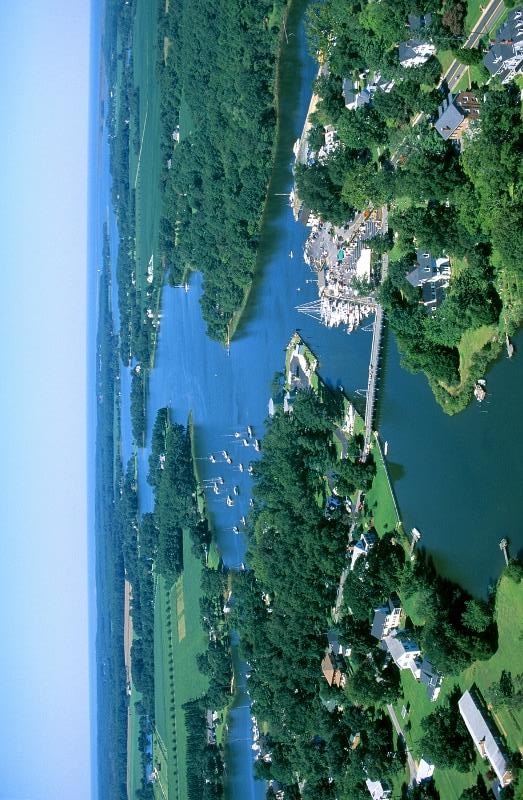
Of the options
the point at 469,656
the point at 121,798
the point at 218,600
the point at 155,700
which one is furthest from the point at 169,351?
the point at 121,798

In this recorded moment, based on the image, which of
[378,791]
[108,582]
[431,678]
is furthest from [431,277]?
[108,582]

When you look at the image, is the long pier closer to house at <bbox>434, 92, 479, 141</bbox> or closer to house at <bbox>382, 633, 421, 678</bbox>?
house at <bbox>434, 92, 479, 141</bbox>

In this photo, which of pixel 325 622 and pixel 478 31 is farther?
pixel 325 622

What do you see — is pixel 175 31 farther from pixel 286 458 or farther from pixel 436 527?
pixel 436 527

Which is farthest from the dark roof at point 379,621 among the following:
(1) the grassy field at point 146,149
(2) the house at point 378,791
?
(1) the grassy field at point 146,149

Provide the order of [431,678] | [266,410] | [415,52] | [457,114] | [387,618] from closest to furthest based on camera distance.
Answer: [457,114]
[431,678]
[415,52]
[387,618]
[266,410]

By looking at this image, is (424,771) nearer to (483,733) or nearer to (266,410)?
(483,733)

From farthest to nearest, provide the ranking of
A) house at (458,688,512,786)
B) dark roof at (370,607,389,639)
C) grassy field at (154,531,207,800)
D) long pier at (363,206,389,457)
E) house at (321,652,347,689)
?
grassy field at (154,531,207,800), house at (321,652,347,689), long pier at (363,206,389,457), dark roof at (370,607,389,639), house at (458,688,512,786)

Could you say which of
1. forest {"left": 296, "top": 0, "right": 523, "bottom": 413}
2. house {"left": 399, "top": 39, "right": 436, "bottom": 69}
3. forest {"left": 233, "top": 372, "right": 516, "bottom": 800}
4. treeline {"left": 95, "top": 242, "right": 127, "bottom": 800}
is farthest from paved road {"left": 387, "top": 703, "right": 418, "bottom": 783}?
treeline {"left": 95, "top": 242, "right": 127, "bottom": 800}
